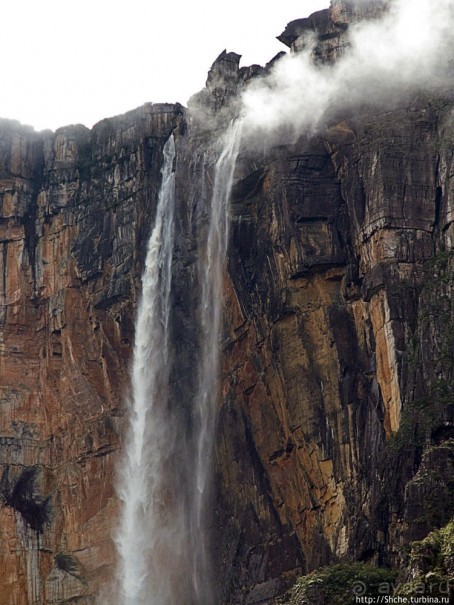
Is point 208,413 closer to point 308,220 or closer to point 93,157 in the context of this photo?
point 308,220

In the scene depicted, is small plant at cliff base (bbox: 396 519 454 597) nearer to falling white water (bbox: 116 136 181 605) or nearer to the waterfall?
the waterfall

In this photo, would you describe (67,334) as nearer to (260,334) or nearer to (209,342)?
(209,342)

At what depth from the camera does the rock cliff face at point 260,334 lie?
254 ft

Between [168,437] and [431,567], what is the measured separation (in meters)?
29.7

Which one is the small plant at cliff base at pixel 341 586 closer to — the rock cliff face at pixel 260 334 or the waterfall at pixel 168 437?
the rock cliff face at pixel 260 334

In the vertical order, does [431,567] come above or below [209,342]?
below

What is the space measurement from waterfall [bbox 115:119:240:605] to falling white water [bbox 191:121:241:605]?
0.17 ft

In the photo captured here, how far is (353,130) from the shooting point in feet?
274

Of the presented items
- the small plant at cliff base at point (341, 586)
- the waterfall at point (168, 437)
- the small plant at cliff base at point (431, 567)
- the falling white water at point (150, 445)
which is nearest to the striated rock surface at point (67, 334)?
the falling white water at point (150, 445)

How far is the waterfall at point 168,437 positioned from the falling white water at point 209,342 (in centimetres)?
5

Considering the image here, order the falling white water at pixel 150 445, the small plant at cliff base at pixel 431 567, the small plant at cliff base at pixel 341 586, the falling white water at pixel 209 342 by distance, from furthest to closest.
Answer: the falling white water at pixel 150 445 < the falling white water at pixel 209 342 < the small plant at cliff base at pixel 341 586 < the small plant at cliff base at pixel 431 567

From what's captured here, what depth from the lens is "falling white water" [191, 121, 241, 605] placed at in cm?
8681

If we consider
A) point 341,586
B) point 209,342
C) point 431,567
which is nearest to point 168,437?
point 209,342

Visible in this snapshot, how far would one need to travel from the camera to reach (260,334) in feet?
277
